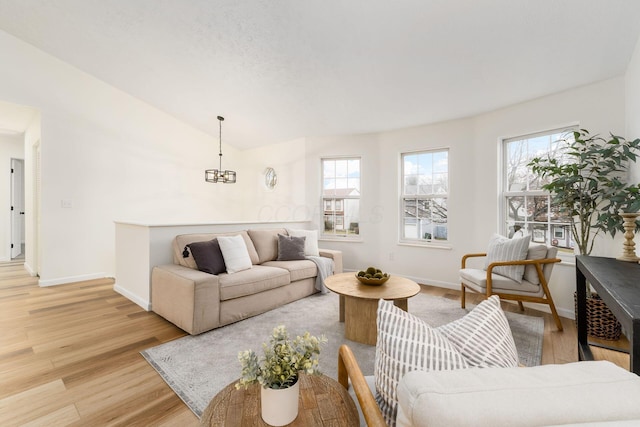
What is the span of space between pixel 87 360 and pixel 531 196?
4648 millimetres

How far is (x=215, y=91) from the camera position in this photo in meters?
4.20

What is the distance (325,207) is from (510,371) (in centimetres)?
459

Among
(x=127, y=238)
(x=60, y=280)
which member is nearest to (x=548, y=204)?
(x=127, y=238)

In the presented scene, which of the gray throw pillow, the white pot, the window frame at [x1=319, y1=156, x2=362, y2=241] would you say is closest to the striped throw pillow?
the white pot

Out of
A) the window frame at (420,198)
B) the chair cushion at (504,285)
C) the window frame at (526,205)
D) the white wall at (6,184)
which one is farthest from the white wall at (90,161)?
the chair cushion at (504,285)

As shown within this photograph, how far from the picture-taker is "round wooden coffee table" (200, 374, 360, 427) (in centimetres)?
93

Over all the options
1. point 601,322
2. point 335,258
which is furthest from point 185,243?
point 601,322

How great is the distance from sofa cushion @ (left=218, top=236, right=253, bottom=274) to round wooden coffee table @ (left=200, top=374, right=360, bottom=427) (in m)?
2.02

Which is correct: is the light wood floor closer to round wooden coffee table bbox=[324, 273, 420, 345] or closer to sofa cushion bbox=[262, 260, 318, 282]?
round wooden coffee table bbox=[324, 273, 420, 345]

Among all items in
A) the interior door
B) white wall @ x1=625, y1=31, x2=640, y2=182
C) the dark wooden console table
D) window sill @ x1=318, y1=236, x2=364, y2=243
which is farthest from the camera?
the interior door

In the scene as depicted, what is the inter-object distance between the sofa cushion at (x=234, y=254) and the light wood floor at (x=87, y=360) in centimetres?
77

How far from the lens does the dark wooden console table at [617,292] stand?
85 cm

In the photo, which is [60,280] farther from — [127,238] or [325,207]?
[325,207]

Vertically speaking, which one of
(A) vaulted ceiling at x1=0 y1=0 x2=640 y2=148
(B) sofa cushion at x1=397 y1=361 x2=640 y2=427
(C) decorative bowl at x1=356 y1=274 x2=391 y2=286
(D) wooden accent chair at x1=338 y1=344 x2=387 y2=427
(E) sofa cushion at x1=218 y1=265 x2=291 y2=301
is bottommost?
A: (E) sofa cushion at x1=218 y1=265 x2=291 y2=301
